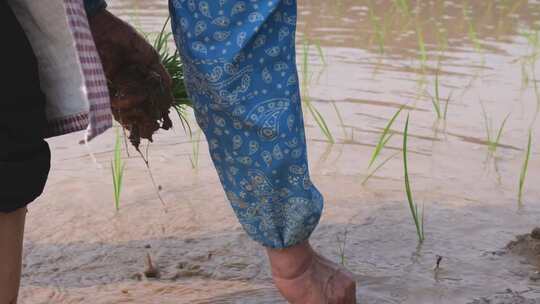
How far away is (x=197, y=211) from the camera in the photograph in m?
2.54

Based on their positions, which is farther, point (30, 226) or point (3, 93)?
point (30, 226)

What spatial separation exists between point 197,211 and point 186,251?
292mm

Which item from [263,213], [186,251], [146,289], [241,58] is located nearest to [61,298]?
[146,289]

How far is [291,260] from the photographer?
142 centimetres

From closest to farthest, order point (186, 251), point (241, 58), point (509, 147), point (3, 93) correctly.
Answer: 1. point (3, 93)
2. point (241, 58)
3. point (186, 251)
4. point (509, 147)

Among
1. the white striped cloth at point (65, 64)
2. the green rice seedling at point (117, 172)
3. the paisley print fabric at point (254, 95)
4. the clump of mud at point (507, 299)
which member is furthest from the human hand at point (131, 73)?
the clump of mud at point (507, 299)

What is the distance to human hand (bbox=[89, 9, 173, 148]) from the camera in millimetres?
1461

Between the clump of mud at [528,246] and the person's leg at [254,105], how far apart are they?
1.01 m

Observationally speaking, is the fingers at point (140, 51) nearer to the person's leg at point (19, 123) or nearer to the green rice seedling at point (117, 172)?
the person's leg at point (19, 123)

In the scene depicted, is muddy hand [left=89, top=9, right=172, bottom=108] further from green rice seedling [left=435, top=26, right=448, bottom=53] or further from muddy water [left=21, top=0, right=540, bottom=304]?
green rice seedling [left=435, top=26, right=448, bottom=53]

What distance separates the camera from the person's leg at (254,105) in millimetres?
1261

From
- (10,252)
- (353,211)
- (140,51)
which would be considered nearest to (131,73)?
(140,51)

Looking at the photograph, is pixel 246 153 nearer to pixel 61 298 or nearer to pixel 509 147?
pixel 61 298

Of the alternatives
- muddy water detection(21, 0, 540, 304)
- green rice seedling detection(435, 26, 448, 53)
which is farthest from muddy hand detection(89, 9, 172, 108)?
green rice seedling detection(435, 26, 448, 53)
